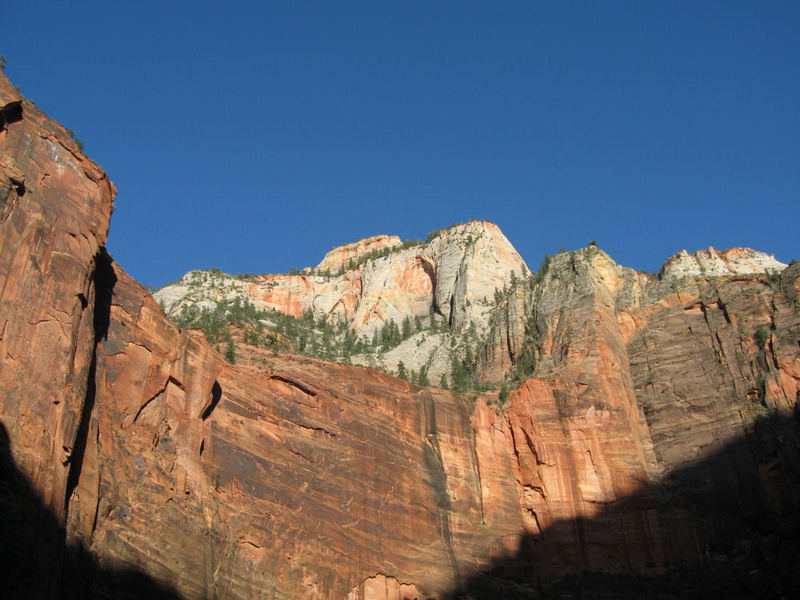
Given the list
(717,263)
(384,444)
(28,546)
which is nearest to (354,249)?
(717,263)

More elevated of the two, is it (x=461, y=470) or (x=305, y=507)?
(x=461, y=470)

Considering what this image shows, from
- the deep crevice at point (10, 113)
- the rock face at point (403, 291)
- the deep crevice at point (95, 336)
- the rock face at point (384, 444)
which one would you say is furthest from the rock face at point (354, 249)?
the deep crevice at point (10, 113)

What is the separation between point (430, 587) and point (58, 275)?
2456cm

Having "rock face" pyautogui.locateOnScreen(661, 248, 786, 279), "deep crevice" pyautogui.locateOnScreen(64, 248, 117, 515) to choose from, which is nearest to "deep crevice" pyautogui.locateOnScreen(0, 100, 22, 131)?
"deep crevice" pyautogui.locateOnScreen(64, 248, 117, 515)

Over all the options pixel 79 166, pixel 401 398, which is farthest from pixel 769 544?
pixel 79 166

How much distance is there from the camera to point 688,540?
48.6 m

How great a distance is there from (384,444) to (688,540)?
17.5 m

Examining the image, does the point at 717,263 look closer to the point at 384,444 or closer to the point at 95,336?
the point at 384,444

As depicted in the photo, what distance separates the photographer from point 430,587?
44312mm

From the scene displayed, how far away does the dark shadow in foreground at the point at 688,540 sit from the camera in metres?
45.5

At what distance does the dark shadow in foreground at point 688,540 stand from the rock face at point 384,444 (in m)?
0.12

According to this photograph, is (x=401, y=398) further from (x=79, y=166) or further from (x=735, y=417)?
(x=79, y=166)

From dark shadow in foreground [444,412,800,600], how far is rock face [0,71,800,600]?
125 millimetres

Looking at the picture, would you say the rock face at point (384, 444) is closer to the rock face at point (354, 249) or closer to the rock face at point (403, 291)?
the rock face at point (403, 291)
